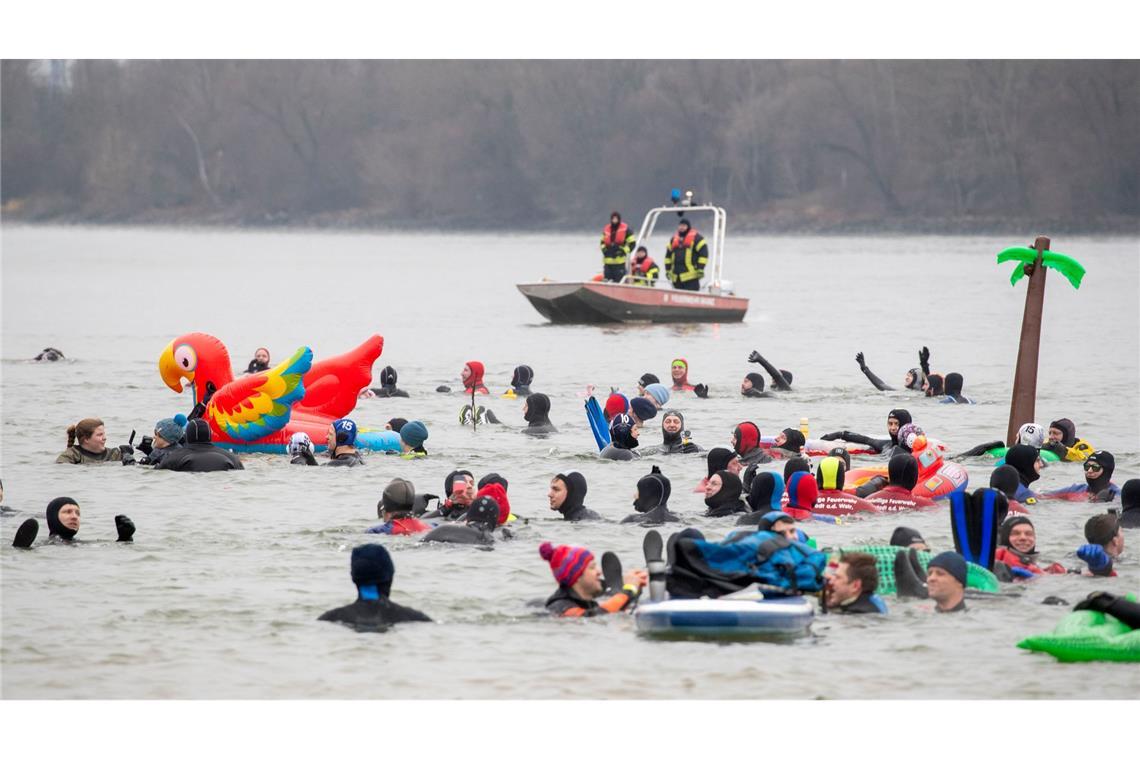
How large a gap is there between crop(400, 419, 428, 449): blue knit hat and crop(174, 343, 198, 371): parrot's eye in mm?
2332

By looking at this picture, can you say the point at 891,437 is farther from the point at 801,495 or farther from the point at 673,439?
the point at 801,495

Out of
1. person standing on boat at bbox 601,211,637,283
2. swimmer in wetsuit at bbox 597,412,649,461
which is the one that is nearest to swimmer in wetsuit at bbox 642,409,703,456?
swimmer in wetsuit at bbox 597,412,649,461

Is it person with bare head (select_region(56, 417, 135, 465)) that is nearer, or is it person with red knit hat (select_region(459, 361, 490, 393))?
person with bare head (select_region(56, 417, 135, 465))

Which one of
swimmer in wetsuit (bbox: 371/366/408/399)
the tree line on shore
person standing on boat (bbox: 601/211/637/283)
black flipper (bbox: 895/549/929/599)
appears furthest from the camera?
the tree line on shore

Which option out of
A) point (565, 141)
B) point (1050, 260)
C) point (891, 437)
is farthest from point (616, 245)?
point (565, 141)

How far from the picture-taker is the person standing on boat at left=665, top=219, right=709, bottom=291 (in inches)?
1361

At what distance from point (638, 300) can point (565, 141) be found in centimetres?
3896

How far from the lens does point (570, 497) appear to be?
14.5 m

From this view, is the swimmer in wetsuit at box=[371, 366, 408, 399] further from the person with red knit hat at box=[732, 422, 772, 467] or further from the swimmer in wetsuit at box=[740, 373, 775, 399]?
the person with red knit hat at box=[732, 422, 772, 467]

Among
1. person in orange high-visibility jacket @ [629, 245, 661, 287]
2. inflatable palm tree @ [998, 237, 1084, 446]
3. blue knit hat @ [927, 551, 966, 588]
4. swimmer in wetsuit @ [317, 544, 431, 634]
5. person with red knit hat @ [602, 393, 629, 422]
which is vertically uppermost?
person in orange high-visibility jacket @ [629, 245, 661, 287]

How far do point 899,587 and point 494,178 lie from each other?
66768 millimetres

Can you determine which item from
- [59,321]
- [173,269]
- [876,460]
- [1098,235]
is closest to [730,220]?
[1098,235]

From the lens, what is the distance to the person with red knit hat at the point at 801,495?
1409 centimetres

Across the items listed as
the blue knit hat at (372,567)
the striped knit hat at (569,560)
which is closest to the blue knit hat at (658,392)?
the striped knit hat at (569,560)
